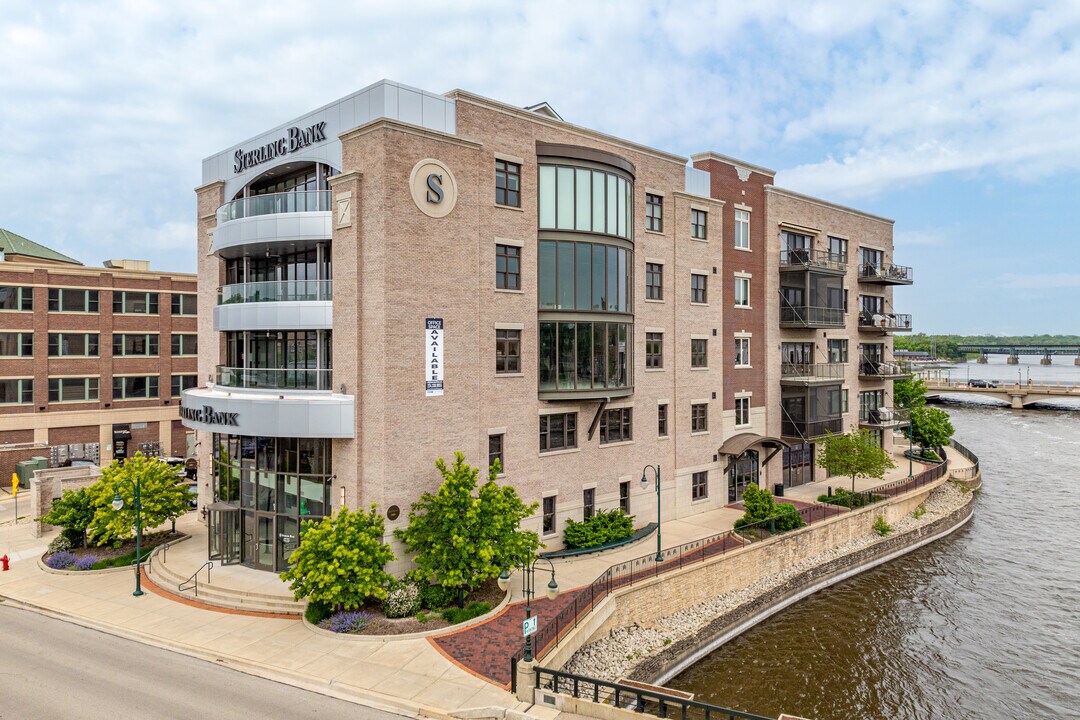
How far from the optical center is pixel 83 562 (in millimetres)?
26344

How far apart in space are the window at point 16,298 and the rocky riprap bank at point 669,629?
44.9 m

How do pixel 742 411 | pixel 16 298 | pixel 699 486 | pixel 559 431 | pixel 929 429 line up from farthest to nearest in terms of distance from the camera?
pixel 929 429
pixel 16 298
pixel 742 411
pixel 699 486
pixel 559 431

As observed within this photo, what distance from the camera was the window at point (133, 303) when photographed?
158 ft

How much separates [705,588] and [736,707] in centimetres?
586

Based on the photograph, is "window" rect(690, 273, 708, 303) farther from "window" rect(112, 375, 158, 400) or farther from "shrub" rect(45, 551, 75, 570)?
"window" rect(112, 375, 158, 400)

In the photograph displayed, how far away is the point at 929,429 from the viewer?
5222cm

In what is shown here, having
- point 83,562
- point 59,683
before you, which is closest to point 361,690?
point 59,683

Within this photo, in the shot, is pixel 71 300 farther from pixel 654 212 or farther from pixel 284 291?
pixel 654 212

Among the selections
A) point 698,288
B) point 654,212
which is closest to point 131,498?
point 654,212

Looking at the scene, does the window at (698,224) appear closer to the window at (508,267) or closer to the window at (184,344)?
the window at (508,267)

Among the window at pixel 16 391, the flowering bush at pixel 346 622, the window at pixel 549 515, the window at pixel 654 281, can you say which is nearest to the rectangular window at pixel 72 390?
the window at pixel 16 391

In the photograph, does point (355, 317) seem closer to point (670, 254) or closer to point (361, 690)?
point (361, 690)

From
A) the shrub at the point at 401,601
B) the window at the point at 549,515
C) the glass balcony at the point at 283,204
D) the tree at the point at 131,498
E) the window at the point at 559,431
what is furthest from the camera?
the window at the point at 549,515

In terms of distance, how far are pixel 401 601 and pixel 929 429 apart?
4750cm
